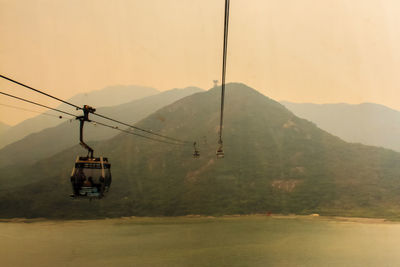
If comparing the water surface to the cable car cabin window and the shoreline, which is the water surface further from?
the cable car cabin window

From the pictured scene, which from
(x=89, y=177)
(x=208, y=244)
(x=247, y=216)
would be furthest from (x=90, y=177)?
(x=247, y=216)

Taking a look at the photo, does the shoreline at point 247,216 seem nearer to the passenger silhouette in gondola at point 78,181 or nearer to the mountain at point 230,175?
the mountain at point 230,175

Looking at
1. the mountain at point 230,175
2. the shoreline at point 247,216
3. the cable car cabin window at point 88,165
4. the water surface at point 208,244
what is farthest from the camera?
the mountain at point 230,175

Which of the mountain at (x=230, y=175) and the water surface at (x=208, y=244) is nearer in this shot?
the water surface at (x=208, y=244)

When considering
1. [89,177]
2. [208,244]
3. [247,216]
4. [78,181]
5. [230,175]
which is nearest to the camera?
[78,181]

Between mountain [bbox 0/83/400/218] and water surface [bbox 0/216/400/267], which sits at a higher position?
mountain [bbox 0/83/400/218]

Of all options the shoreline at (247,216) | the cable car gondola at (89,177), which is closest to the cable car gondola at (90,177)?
the cable car gondola at (89,177)

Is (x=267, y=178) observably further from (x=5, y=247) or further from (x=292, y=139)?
(x=5, y=247)

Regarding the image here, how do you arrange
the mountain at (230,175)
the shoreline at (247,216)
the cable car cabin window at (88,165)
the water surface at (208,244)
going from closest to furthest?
1. the cable car cabin window at (88,165)
2. the water surface at (208,244)
3. the shoreline at (247,216)
4. the mountain at (230,175)

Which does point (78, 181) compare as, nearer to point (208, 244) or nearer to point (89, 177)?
point (89, 177)


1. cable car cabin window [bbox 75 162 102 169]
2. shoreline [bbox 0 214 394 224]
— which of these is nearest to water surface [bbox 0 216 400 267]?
shoreline [bbox 0 214 394 224]
